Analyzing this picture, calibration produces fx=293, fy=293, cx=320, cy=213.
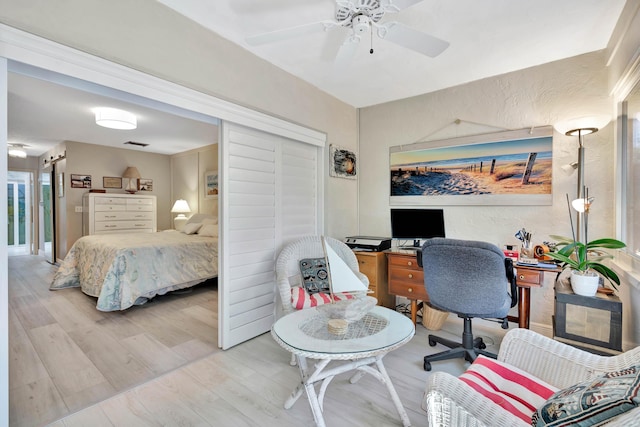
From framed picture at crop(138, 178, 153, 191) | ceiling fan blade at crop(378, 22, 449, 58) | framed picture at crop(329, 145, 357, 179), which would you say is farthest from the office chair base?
framed picture at crop(138, 178, 153, 191)

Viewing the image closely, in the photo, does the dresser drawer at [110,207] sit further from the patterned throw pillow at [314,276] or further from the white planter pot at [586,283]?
the white planter pot at [586,283]

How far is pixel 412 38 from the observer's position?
1669 mm

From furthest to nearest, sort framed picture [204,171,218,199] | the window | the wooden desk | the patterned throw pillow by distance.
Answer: framed picture [204,171,218,199] → the patterned throw pillow → the wooden desk → the window

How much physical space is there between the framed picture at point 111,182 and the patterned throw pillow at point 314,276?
5.22 metres

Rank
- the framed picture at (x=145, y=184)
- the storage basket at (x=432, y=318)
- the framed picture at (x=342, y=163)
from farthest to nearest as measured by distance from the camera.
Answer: the framed picture at (x=145, y=184) < the framed picture at (x=342, y=163) < the storage basket at (x=432, y=318)

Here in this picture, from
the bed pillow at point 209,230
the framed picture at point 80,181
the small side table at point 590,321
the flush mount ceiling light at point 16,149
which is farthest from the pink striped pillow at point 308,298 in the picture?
the flush mount ceiling light at point 16,149

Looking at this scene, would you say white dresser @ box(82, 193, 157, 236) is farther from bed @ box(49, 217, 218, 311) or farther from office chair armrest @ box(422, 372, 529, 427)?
office chair armrest @ box(422, 372, 529, 427)

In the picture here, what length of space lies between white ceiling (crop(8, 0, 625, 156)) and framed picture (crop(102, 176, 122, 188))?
7.38ft

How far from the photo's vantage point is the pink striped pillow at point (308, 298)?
7.34 ft

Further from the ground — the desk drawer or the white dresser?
the white dresser

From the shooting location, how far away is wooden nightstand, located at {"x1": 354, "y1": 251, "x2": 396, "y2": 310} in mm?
2973

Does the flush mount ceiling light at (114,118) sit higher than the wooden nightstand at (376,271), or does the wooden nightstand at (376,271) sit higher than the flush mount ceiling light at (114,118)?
the flush mount ceiling light at (114,118)

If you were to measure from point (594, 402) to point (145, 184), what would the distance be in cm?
729

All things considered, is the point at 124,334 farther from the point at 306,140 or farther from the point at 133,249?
the point at 306,140
